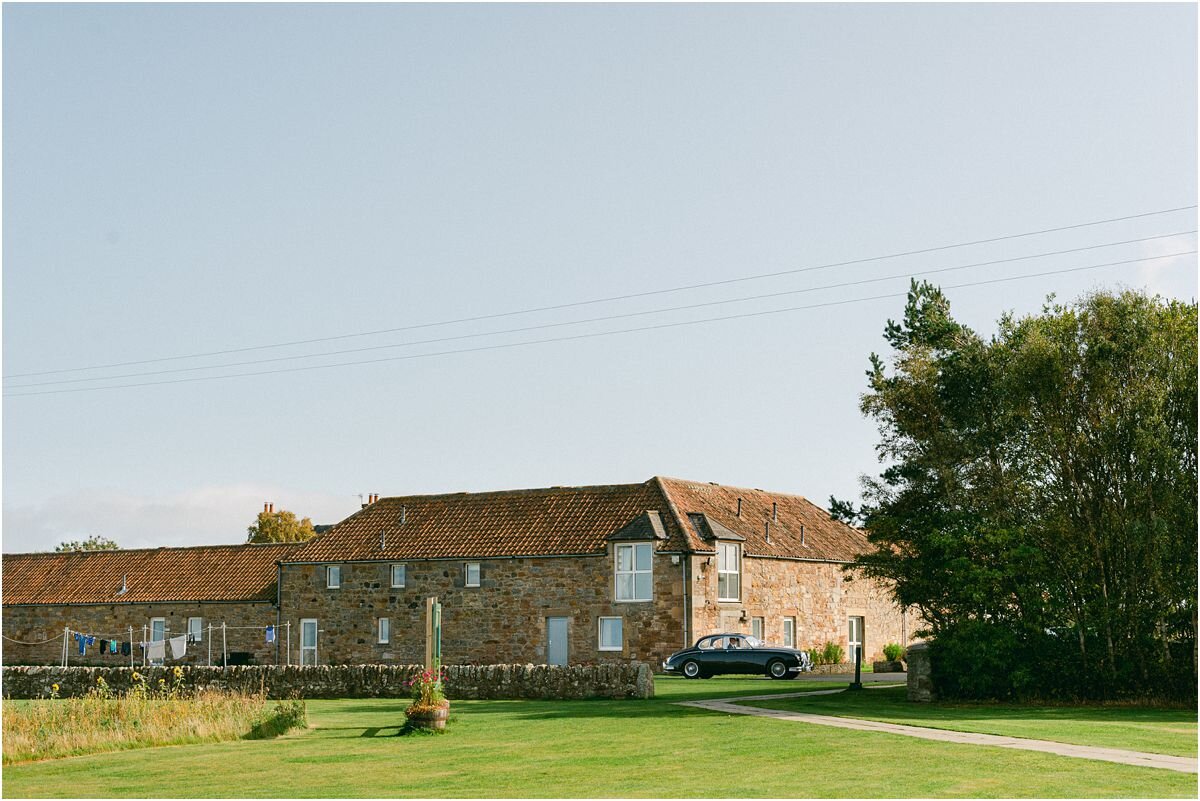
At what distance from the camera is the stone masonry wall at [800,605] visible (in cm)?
4697

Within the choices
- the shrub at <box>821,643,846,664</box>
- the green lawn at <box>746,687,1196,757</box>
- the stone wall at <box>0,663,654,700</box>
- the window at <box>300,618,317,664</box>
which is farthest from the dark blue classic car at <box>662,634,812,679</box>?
the window at <box>300,618,317,664</box>

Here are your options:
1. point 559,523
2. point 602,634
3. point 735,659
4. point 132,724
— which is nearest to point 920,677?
point 735,659

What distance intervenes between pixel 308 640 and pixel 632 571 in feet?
48.9

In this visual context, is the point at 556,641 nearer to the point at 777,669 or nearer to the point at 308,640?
the point at 777,669

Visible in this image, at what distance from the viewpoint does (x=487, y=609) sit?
50.0 metres

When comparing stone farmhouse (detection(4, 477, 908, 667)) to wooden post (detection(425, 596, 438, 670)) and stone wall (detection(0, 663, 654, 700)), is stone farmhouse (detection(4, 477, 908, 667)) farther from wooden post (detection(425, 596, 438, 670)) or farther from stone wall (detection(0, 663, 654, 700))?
wooden post (detection(425, 596, 438, 670))

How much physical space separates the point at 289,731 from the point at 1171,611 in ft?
60.1

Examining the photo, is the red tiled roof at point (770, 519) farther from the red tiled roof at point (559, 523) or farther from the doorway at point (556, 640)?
the doorway at point (556, 640)

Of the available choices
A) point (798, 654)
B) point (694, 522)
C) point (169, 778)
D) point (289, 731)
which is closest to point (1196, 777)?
point (169, 778)

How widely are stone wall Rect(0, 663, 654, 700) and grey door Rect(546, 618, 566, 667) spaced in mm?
13610

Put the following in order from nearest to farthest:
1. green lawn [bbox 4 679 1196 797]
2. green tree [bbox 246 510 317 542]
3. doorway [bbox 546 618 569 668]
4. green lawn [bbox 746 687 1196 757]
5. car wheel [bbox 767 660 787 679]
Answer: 1. green lawn [bbox 4 679 1196 797]
2. green lawn [bbox 746 687 1196 757]
3. car wheel [bbox 767 660 787 679]
4. doorway [bbox 546 618 569 668]
5. green tree [bbox 246 510 317 542]

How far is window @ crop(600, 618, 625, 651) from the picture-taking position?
156 feet

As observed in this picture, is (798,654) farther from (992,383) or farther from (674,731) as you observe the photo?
(674,731)

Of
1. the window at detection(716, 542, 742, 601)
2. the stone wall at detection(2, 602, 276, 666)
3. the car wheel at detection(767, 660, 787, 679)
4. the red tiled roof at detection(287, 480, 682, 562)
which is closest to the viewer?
the car wheel at detection(767, 660, 787, 679)
